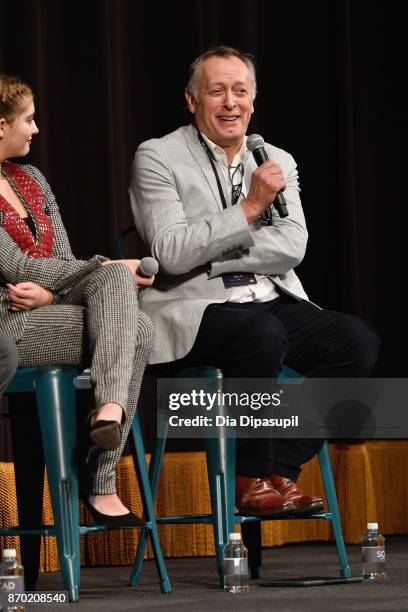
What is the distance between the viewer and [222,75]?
120 inches

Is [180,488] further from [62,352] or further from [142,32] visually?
[142,32]

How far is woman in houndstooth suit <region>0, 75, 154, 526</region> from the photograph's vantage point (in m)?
2.44

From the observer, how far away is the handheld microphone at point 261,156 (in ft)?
9.32

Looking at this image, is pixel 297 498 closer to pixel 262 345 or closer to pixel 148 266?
pixel 262 345

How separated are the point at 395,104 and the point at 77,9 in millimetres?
1268

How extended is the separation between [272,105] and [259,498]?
2.03 meters

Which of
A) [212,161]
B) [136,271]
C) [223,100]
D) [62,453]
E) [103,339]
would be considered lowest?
[62,453]

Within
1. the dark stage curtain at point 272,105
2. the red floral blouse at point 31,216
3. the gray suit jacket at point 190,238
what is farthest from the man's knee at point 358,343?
the dark stage curtain at point 272,105

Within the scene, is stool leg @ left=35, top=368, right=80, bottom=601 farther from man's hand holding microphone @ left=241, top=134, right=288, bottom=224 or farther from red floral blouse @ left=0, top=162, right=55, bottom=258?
man's hand holding microphone @ left=241, top=134, right=288, bottom=224

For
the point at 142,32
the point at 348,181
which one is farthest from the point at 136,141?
the point at 348,181

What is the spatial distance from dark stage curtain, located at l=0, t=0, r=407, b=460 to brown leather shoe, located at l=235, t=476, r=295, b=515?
4.74 ft

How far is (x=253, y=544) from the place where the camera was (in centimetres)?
290

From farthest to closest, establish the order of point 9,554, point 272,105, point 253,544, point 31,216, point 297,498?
point 272,105
point 253,544
point 31,216
point 297,498
point 9,554

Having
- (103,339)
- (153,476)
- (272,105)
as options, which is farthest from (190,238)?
(272,105)
